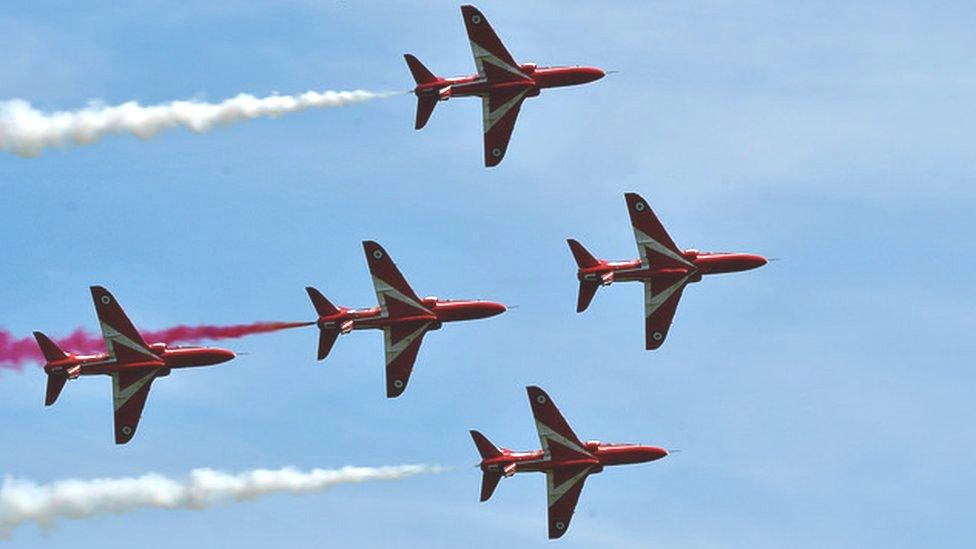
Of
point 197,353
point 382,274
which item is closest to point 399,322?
point 382,274

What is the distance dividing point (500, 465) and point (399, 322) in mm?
9513

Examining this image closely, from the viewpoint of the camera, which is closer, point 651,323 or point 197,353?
point 197,353

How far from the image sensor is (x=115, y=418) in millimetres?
118000

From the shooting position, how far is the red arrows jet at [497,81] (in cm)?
12238

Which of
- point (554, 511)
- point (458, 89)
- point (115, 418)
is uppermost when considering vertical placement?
point (458, 89)

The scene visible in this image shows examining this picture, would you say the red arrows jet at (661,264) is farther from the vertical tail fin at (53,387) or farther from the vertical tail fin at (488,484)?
the vertical tail fin at (53,387)

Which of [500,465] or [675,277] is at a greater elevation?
[675,277]

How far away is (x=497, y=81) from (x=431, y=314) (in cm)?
1266

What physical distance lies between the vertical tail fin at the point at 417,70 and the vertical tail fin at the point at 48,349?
2266cm

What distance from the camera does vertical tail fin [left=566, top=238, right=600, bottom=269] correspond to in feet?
398

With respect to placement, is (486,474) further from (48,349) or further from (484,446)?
(48,349)

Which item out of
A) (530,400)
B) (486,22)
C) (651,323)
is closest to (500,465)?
(530,400)

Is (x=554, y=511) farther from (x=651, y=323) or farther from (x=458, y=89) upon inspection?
(x=458, y=89)

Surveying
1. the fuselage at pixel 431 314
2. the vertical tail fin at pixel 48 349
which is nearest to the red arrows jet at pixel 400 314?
the fuselage at pixel 431 314
